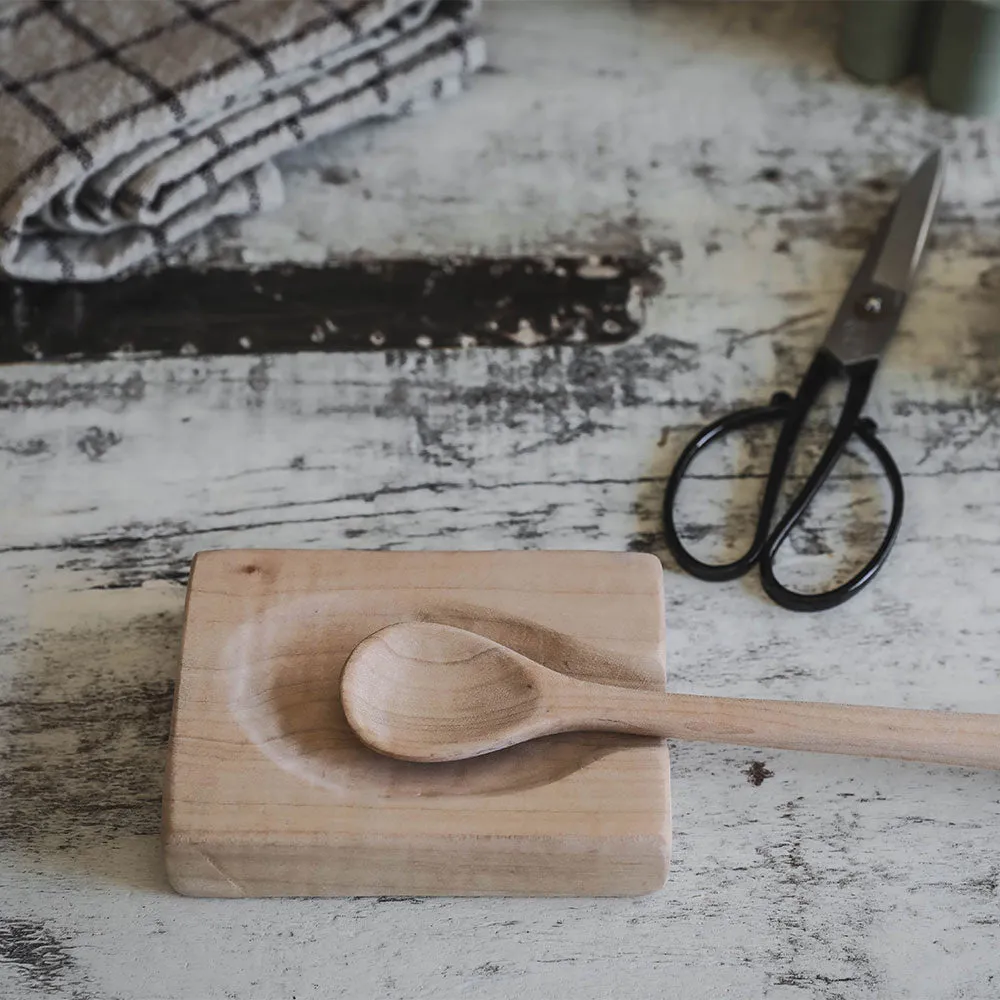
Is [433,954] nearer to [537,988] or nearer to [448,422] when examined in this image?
[537,988]

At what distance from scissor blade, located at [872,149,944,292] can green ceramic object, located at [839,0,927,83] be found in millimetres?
113

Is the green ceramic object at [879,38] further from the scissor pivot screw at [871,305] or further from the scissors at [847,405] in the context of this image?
the scissor pivot screw at [871,305]

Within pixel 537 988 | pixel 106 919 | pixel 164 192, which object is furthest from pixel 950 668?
pixel 164 192

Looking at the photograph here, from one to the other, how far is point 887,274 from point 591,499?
→ 0.21m

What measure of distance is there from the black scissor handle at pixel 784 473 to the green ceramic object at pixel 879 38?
0.26 m

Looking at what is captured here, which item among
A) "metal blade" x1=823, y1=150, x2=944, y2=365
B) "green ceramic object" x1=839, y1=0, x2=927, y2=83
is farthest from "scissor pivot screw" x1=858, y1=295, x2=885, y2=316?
"green ceramic object" x1=839, y1=0, x2=927, y2=83

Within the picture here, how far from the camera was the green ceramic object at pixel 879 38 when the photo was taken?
778 mm

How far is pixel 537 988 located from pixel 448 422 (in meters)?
0.29

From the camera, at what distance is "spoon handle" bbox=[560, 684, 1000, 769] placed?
1.64ft

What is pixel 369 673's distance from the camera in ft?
1.70

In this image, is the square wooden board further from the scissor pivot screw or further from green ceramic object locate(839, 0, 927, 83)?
green ceramic object locate(839, 0, 927, 83)

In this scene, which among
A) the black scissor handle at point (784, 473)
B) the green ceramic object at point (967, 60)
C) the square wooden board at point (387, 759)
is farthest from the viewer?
the green ceramic object at point (967, 60)

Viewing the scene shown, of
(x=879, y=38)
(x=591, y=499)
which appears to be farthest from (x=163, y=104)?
(x=879, y=38)

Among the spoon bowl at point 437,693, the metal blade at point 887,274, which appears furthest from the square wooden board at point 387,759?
the metal blade at point 887,274
